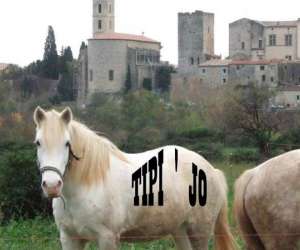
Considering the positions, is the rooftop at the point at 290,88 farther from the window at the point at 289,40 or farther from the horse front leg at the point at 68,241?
the horse front leg at the point at 68,241

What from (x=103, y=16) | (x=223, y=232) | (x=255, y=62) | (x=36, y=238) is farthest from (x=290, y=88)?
(x=223, y=232)

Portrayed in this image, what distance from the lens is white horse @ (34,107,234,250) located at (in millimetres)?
4746

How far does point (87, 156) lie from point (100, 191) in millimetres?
209

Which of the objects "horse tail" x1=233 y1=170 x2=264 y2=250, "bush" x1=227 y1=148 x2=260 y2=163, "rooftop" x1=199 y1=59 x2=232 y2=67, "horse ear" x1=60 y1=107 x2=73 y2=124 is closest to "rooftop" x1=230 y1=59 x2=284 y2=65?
Result: "rooftop" x1=199 y1=59 x2=232 y2=67

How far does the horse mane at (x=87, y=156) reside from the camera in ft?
16.4

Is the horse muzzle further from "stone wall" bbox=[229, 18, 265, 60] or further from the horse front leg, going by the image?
"stone wall" bbox=[229, 18, 265, 60]

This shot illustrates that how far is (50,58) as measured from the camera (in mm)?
81125

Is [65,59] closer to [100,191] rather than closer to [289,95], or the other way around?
[289,95]

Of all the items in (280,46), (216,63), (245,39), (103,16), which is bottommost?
(216,63)

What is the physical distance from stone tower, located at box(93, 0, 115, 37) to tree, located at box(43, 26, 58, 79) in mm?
20066

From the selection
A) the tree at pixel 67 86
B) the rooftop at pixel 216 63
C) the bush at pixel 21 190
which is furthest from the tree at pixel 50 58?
the bush at pixel 21 190

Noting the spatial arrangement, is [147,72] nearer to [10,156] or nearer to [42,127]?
[10,156]

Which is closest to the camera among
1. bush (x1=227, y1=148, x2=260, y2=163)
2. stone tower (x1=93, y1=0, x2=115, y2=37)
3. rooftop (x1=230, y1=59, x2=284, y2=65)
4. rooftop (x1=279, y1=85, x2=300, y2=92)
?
bush (x1=227, y1=148, x2=260, y2=163)

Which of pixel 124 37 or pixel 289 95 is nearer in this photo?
pixel 289 95
